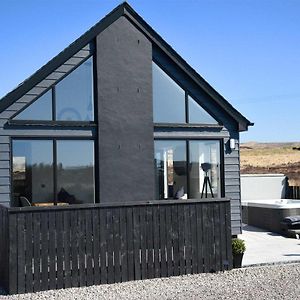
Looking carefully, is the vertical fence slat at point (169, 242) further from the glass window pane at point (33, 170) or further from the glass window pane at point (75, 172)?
the glass window pane at point (33, 170)

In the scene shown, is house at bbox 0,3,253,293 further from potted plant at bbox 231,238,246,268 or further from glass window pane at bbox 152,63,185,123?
potted plant at bbox 231,238,246,268

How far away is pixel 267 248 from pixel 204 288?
4.22 m

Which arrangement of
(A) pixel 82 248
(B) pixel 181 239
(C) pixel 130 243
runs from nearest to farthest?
(A) pixel 82 248 → (C) pixel 130 243 → (B) pixel 181 239

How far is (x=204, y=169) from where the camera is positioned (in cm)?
1284

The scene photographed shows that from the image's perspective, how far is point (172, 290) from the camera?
25.1 ft

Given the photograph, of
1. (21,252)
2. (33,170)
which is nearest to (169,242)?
(21,252)

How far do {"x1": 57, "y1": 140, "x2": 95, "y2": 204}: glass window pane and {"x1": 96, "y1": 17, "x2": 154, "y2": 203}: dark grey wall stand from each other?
11.1 inches

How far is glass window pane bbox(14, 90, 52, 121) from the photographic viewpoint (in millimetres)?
11156

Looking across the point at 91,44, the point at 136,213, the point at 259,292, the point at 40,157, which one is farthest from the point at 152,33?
the point at 259,292

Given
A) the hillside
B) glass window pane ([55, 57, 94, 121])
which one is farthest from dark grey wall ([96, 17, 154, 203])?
the hillside

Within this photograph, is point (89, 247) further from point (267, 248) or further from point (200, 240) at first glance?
point (267, 248)

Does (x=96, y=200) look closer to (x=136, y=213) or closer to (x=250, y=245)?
(x=136, y=213)

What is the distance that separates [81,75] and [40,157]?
7.62 ft

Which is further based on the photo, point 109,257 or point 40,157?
point 40,157
